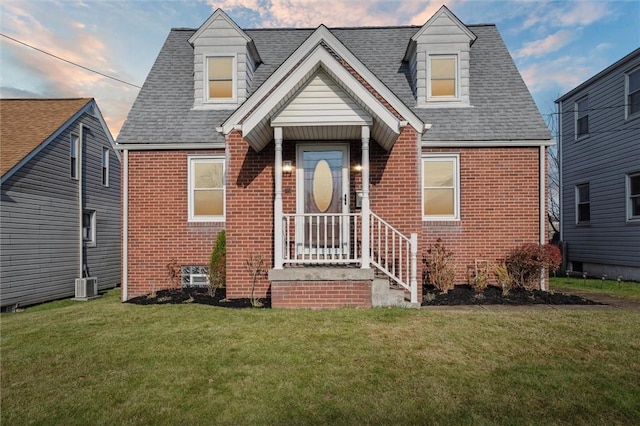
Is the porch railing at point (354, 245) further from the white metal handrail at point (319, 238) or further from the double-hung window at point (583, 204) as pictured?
the double-hung window at point (583, 204)

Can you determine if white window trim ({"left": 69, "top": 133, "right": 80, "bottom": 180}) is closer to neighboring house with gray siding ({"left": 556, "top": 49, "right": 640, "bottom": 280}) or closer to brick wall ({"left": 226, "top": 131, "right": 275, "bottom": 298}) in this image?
brick wall ({"left": 226, "top": 131, "right": 275, "bottom": 298})

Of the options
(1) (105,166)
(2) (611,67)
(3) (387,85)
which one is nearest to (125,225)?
(1) (105,166)

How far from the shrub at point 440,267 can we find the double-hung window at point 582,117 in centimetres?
914

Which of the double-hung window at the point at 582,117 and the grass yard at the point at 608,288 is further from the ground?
the double-hung window at the point at 582,117

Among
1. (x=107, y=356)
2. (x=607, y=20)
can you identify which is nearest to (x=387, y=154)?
(x=107, y=356)

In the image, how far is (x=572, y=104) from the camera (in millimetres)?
14062

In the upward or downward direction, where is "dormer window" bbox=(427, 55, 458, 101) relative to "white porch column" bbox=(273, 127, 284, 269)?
upward

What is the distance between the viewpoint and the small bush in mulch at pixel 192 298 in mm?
7059

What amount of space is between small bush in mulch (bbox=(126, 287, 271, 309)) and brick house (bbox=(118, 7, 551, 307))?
1.08 feet

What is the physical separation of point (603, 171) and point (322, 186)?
1080 cm

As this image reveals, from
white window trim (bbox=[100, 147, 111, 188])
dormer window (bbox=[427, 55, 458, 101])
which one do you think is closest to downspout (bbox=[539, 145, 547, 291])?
dormer window (bbox=[427, 55, 458, 101])

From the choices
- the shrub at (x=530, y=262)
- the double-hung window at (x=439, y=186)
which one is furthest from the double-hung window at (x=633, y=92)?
the double-hung window at (x=439, y=186)

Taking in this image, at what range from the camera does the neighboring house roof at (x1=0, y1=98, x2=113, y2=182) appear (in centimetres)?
1055

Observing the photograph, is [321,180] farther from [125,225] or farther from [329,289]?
[125,225]
